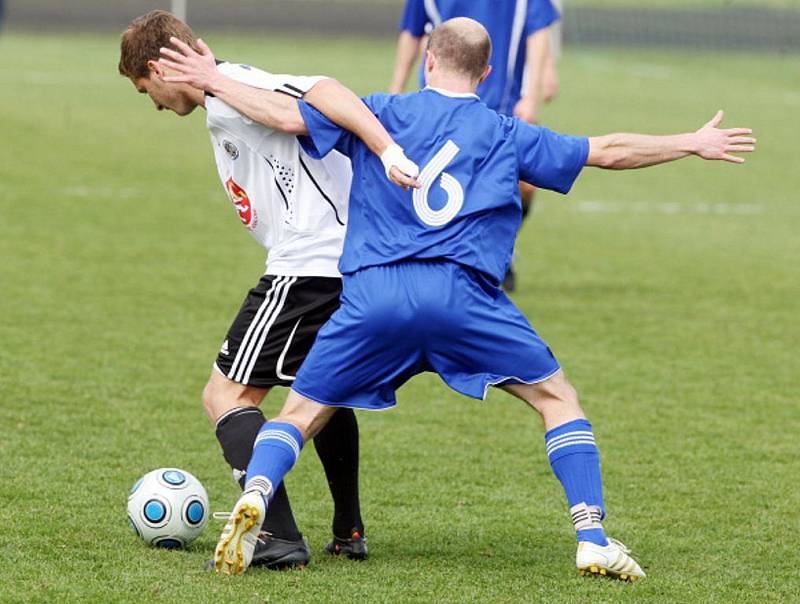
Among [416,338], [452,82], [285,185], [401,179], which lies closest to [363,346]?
[416,338]

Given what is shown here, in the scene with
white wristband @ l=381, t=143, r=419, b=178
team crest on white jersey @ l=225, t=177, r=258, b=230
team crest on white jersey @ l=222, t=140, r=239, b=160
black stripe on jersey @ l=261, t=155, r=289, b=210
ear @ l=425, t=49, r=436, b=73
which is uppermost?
ear @ l=425, t=49, r=436, b=73

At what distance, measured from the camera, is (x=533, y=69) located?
984 centimetres

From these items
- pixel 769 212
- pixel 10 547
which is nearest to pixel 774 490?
pixel 10 547

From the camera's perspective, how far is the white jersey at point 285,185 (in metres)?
5.19

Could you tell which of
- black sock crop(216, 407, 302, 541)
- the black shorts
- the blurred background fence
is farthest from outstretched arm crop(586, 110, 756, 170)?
the blurred background fence

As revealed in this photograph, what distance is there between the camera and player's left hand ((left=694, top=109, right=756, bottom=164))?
5055mm

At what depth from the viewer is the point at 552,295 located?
11047 mm

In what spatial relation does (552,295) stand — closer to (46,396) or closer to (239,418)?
(46,396)

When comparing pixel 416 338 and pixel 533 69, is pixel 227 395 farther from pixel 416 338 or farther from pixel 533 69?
pixel 533 69

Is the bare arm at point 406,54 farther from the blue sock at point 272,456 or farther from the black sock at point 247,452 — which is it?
the blue sock at point 272,456

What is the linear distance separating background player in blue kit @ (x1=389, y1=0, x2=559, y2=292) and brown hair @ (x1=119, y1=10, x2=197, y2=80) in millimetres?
4556

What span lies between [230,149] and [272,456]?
107cm

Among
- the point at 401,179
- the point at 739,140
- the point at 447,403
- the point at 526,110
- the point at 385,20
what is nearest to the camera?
the point at 401,179

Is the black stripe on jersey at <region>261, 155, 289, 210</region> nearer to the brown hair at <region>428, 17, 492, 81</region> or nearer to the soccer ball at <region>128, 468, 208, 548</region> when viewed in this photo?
the brown hair at <region>428, 17, 492, 81</region>
